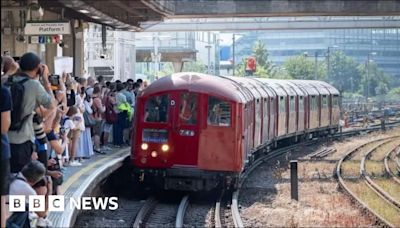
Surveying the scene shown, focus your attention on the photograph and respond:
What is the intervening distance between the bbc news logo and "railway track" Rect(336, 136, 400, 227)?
15.0 ft

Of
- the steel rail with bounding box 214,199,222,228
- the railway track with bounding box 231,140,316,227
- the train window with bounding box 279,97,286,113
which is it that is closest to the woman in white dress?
the steel rail with bounding box 214,199,222,228

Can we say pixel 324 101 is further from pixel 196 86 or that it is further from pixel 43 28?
pixel 196 86

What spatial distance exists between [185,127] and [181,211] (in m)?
1.72

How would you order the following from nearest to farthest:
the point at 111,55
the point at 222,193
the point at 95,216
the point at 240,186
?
the point at 95,216 < the point at 222,193 < the point at 240,186 < the point at 111,55

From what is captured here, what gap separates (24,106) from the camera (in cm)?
840

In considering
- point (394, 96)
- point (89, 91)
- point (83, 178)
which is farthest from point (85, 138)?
point (394, 96)

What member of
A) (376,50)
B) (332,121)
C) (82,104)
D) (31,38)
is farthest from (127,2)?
(376,50)

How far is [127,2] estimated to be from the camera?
1705 centimetres

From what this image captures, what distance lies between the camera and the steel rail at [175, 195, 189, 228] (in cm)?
1208

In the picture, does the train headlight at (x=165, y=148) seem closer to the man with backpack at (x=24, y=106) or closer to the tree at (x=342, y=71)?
the man with backpack at (x=24, y=106)

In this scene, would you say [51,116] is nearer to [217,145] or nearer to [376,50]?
[217,145]

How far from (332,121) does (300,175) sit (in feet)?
49.2

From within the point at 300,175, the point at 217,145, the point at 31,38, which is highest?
the point at 31,38

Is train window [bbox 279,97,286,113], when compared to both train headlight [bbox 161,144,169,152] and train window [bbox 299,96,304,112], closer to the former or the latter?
train window [bbox 299,96,304,112]
